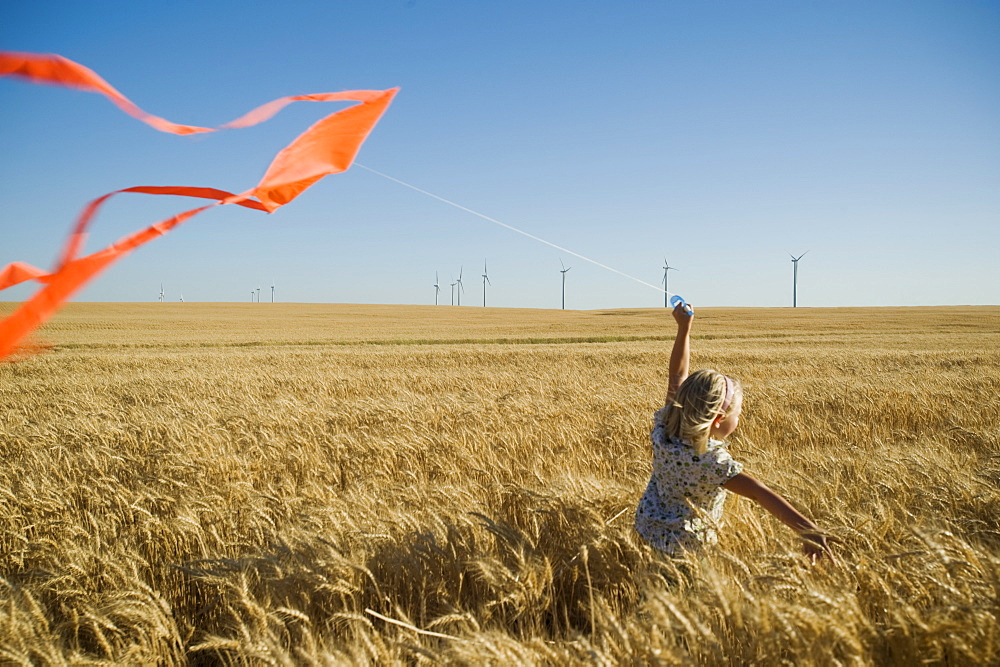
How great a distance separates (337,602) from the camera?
8.70ft

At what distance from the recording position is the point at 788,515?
2246 mm

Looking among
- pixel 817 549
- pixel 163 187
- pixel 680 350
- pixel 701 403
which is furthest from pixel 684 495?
pixel 163 187

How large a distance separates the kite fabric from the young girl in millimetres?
1871

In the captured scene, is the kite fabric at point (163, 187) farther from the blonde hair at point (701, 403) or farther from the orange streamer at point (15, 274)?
the blonde hair at point (701, 403)

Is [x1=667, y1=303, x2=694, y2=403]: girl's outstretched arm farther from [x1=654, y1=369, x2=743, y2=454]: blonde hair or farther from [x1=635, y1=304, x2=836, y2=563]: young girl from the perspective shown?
[x1=654, y1=369, x2=743, y2=454]: blonde hair

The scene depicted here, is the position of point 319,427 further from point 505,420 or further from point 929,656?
point 929,656

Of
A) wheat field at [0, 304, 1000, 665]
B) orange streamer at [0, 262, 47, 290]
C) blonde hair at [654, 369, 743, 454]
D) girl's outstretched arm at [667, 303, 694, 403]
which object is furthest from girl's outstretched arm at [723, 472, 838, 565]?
orange streamer at [0, 262, 47, 290]

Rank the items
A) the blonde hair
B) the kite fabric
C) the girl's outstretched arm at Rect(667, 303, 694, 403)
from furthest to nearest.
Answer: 1. the girl's outstretched arm at Rect(667, 303, 694, 403)
2. the blonde hair
3. the kite fabric

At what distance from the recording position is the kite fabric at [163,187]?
1731 mm

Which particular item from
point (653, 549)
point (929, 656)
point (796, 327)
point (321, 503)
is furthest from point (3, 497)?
point (796, 327)

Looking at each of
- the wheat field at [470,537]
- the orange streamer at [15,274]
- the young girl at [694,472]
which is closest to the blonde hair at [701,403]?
the young girl at [694,472]

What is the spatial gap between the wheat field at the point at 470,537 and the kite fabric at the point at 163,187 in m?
0.94

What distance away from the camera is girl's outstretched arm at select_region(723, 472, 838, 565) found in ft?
7.14

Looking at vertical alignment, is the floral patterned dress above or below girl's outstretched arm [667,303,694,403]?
below
